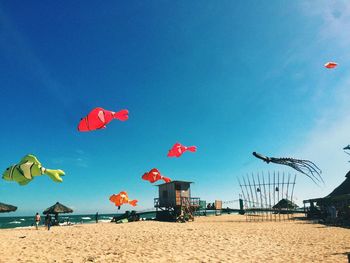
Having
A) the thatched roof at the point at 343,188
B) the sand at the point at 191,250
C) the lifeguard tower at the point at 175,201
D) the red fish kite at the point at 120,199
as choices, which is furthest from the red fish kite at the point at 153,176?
the thatched roof at the point at 343,188

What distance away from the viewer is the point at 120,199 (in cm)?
2880

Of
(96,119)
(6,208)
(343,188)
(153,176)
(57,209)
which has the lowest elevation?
(57,209)

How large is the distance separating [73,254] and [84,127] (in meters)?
7.09

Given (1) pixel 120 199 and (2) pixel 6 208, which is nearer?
(2) pixel 6 208

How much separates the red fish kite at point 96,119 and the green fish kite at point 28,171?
4.91ft

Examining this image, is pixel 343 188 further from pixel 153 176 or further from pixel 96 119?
pixel 96 119

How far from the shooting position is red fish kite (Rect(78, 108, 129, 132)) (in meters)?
7.01

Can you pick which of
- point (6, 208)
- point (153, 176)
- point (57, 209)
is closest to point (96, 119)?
point (153, 176)

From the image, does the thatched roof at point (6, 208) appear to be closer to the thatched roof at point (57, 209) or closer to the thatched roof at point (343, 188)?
the thatched roof at point (57, 209)

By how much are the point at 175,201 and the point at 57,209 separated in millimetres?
13388

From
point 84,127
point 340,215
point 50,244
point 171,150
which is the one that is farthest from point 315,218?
point 84,127

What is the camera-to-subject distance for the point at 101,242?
48.0 feet

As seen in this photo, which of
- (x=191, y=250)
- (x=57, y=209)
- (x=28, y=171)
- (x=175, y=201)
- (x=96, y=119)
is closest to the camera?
(x=28, y=171)

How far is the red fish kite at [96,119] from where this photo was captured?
7.01 m
